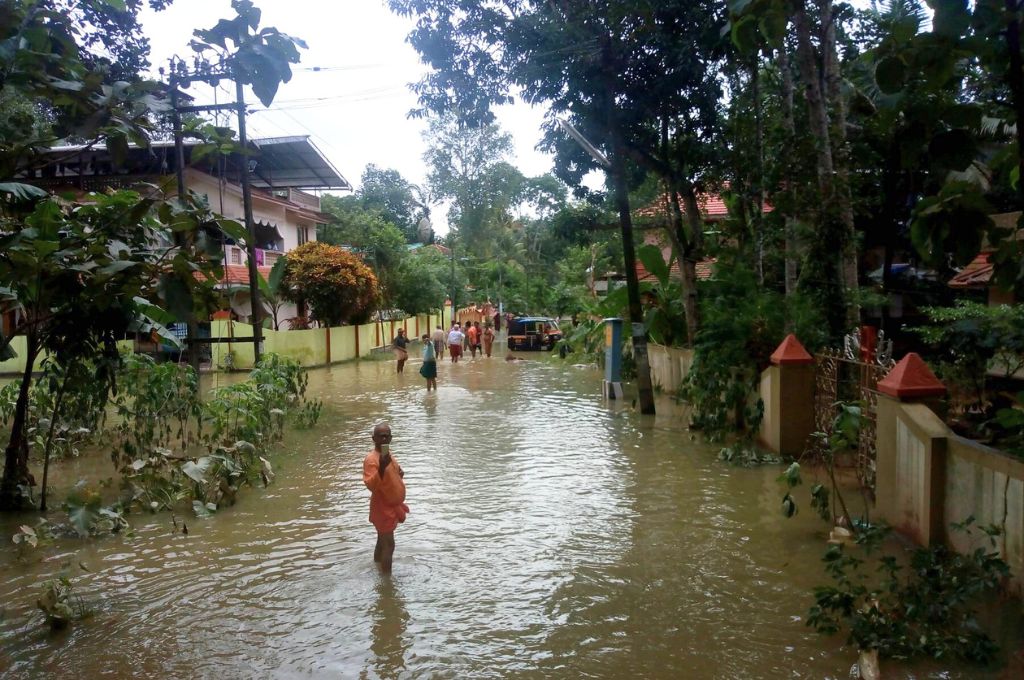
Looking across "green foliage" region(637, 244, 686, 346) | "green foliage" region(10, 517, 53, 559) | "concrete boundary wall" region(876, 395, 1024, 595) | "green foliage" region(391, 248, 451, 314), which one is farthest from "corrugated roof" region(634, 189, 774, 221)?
"green foliage" region(10, 517, 53, 559)

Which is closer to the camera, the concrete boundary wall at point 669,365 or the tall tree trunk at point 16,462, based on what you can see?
the tall tree trunk at point 16,462

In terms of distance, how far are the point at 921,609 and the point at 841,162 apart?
8.46m

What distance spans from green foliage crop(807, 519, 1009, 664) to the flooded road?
0.19 metres

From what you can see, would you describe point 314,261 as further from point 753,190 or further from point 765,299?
point 765,299

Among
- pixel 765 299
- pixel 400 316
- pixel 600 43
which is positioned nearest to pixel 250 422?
pixel 765 299

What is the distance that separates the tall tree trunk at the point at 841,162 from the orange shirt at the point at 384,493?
761cm

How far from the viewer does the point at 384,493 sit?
264 inches

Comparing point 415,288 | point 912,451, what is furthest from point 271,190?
point 912,451

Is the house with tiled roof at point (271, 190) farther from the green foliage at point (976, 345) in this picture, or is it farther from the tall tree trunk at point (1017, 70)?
Result: the tall tree trunk at point (1017, 70)

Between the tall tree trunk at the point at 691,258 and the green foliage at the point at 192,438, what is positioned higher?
the tall tree trunk at the point at 691,258

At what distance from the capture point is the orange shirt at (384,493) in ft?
21.7

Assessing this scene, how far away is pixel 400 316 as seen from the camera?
4250 centimetres

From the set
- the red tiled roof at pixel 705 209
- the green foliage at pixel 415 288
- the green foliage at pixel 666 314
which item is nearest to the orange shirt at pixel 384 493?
the green foliage at pixel 666 314

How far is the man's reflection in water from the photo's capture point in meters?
5.11
